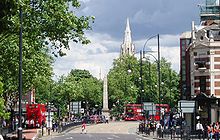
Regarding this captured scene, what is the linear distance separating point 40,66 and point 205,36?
3112cm

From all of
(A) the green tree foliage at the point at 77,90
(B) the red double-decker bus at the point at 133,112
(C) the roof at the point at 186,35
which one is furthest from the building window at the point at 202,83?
(A) the green tree foliage at the point at 77,90

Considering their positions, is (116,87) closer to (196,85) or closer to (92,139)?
(196,85)

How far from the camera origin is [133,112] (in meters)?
110

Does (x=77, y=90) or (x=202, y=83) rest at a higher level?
(x=77, y=90)

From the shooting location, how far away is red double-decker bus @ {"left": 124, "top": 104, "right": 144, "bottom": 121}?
Answer: 10486cm

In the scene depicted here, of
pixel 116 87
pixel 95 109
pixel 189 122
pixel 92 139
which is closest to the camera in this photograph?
pixel 92 139

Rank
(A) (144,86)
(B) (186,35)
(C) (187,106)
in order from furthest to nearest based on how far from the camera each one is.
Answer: (A) (144,86), (B) (186,35), (C) (187,106)

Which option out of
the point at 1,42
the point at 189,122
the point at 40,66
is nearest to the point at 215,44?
the point at 189,122

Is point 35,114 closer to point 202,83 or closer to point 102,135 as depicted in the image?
point 102,135

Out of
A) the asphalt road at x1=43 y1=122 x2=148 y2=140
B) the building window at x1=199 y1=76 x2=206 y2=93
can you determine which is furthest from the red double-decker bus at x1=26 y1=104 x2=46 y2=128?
the building window at x1=199 y1=76 x2=206 y2=93

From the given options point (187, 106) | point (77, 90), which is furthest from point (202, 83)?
point (77, 90)

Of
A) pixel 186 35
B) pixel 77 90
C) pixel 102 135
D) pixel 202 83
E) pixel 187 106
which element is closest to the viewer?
pixel 187 106

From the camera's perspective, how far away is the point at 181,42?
107m

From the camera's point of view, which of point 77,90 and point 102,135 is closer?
point 102,135
